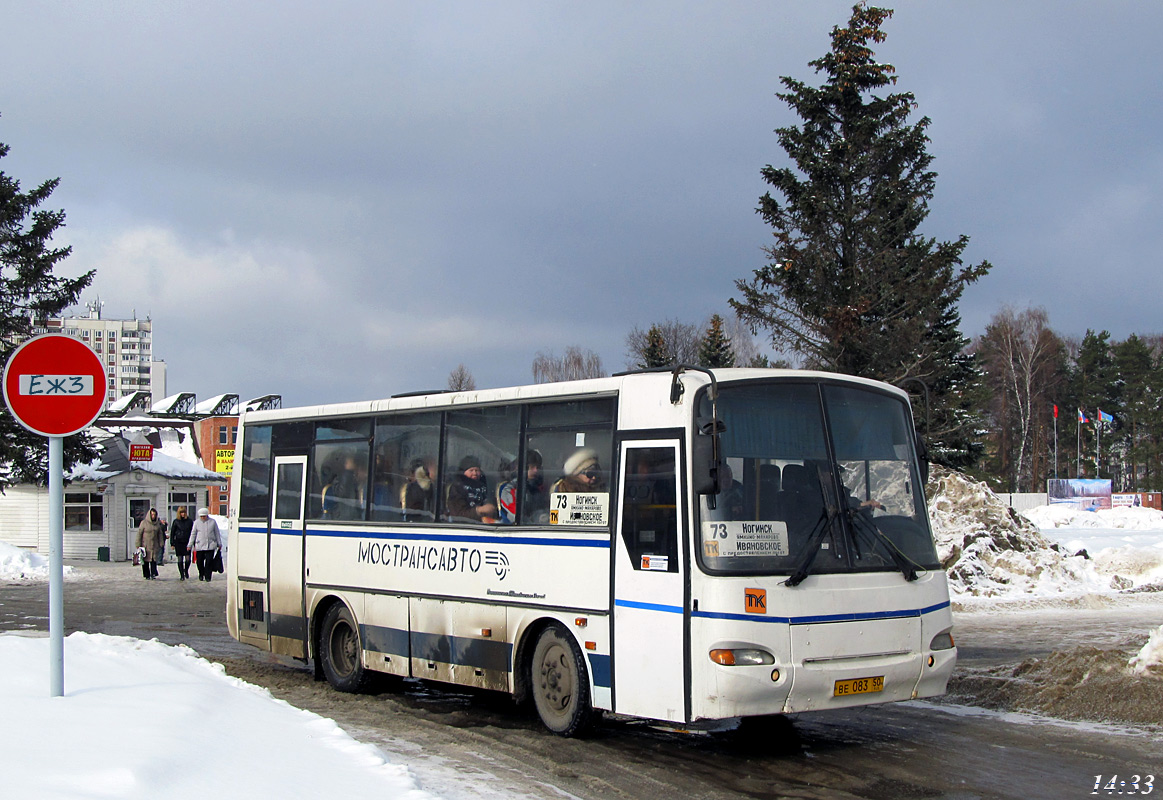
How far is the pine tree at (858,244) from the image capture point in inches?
1287

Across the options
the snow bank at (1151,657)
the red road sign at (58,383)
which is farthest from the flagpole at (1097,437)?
the red road sign at (58,383)

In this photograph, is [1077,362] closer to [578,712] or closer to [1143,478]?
[1143,478]

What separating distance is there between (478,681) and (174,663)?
288cm

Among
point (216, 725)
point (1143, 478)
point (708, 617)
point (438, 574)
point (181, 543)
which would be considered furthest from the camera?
point (1143, 478)

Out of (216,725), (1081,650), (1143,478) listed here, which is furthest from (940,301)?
(1143,478)

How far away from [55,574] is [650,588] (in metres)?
4.47

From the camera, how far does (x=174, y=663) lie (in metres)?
10.8

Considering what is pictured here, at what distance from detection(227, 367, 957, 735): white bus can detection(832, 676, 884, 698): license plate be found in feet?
0.05

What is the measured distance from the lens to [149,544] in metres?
32.5

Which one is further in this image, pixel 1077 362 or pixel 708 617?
pixel 1077 362

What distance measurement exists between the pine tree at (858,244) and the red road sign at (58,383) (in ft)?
→ 86.4

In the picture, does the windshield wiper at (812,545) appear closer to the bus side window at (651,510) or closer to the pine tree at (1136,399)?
the bus side window at (651,510)
